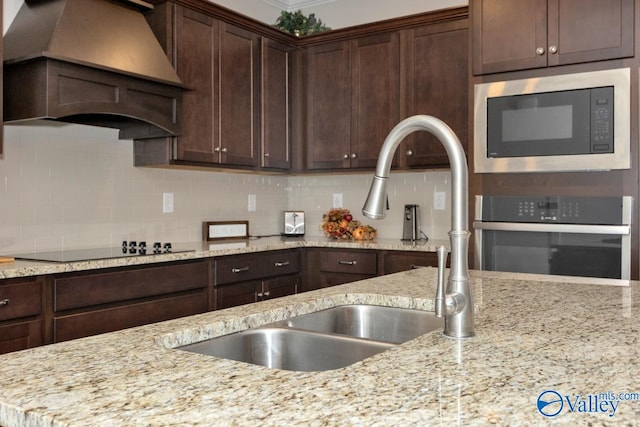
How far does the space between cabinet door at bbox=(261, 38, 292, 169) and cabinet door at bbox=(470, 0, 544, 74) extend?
1.48 m

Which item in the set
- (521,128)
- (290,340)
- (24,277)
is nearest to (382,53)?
(521,128)

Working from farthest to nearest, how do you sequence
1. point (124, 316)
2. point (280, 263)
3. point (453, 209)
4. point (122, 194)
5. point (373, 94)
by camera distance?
point (373, 94) → point (280, 263) → point (122, 194) → point (124, 316) → point (453, 209)

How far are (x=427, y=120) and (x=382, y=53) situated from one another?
3111mm

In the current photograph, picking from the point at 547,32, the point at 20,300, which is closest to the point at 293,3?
the point at 547,32

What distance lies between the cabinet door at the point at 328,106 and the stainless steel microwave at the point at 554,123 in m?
1.19

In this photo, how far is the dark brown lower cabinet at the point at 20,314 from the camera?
7.68 ft

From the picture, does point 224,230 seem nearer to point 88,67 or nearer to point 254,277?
point 254,277

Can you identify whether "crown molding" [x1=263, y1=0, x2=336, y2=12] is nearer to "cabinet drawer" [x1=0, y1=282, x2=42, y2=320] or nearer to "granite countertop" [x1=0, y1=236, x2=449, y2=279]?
"granite countertop" [x1=0, y1=236, x2=449, y2=279]

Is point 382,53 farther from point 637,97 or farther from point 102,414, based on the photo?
point 102,414

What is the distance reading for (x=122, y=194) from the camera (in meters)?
3.57

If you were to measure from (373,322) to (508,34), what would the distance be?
7.07 feet

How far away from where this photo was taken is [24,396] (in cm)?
81

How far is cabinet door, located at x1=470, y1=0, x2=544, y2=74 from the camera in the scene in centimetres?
310

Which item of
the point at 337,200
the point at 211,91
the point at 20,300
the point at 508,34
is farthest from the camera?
the point at 337,200
